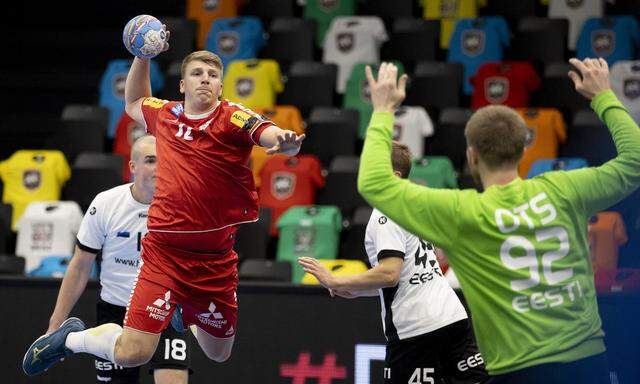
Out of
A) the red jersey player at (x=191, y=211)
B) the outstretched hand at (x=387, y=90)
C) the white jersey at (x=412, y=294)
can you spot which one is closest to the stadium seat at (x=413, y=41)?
the red jersey player at (x=191, y=211)

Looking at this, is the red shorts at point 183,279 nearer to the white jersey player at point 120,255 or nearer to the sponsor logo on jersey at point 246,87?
the white jersey player at point 120,255

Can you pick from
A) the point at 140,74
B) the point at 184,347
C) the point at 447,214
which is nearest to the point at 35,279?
the point at 184,347

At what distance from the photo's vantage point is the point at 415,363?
6.03 metres

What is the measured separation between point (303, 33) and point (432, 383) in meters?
8.50

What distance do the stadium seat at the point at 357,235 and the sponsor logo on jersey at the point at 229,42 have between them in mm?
3514

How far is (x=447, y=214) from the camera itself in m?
4.27

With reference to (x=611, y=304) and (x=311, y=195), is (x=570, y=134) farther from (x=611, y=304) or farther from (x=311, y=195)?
(x=611, y=304)

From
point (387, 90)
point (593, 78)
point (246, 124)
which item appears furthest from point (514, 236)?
point (246, 124)

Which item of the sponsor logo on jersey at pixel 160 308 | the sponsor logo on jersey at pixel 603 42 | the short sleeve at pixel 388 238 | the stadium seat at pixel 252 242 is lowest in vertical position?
the stadium seat at pixel 252 242

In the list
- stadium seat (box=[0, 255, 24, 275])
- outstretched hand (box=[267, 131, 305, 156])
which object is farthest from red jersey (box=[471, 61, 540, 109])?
outstretched hand (box=[267, 131, 305, 156])

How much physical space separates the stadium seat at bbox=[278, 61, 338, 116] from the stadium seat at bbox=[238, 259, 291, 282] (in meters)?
3.28

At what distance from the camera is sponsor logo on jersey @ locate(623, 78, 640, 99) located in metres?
12.3

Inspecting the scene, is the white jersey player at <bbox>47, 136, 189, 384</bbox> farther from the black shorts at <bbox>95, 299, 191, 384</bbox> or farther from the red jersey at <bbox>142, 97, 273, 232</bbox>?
the red jersey at <bbox>142, 97, 273, 232</bbox>

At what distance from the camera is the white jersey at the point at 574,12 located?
44.2 feet
